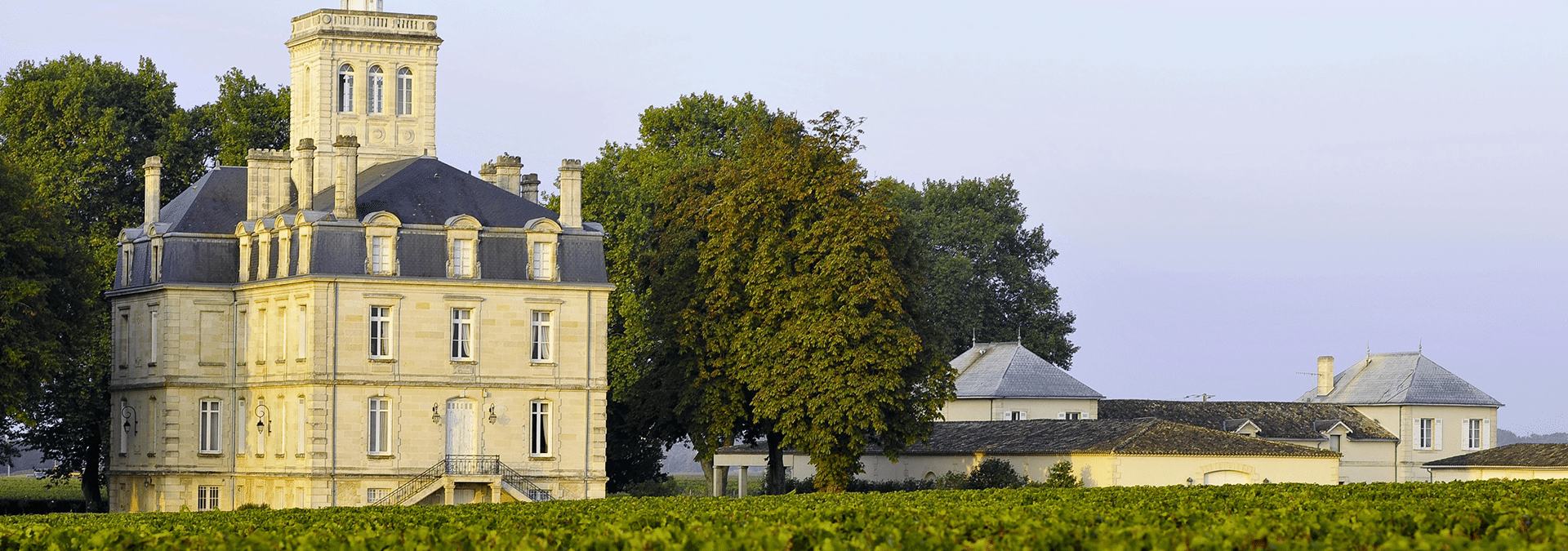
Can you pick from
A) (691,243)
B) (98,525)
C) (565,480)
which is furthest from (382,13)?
(98,525)

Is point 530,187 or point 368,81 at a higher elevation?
point 368,81

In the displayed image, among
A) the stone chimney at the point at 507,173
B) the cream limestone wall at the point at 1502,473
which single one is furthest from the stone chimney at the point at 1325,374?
the stone chimney at the point at 507,173

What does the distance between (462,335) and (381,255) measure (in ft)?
9.47

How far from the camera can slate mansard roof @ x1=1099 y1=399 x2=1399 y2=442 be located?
247 feet

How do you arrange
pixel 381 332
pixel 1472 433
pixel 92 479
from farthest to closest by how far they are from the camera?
pixel 1472 433, pixel 92 479, pixel 381 332

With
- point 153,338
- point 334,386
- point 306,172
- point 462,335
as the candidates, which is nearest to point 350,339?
point 334,386

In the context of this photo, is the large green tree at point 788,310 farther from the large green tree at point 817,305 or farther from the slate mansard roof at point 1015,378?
the slate mansard roof at point 1015,378

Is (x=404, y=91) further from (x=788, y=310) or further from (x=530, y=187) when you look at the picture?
(x=788, y=310)

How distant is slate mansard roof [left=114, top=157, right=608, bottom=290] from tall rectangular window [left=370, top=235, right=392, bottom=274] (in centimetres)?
30

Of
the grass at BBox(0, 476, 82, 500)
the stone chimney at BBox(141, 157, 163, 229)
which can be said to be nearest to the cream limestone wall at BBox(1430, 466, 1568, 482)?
the stone chimney at BBox(141, 157, 163, 229)

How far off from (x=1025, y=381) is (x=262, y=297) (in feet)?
105

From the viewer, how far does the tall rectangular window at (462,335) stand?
51438mm

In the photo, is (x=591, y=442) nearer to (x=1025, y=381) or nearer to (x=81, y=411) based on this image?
(x=81, y=411)

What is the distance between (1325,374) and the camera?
3383 inches
